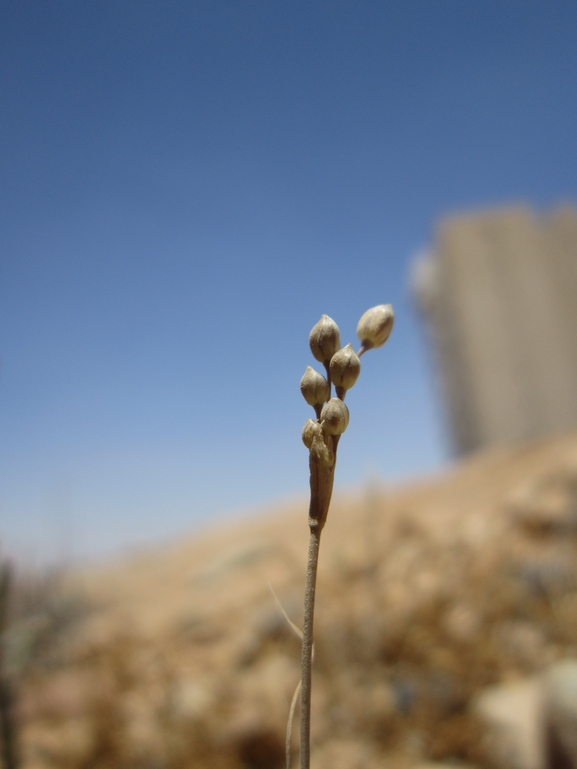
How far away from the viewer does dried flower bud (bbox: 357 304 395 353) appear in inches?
20.9

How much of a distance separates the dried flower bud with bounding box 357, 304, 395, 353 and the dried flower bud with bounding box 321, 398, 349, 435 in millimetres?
110

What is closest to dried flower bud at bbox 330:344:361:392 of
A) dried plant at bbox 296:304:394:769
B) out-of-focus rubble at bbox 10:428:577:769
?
dried plant at bbox 296:304:394:769

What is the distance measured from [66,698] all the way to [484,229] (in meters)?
16.7

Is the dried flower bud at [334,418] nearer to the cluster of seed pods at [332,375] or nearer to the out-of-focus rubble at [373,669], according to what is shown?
the cluster of seed pods at [332,375]

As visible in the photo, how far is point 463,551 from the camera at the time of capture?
3879 millimetres

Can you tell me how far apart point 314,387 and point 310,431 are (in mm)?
53

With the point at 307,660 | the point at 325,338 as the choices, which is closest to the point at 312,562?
the point at 307,660

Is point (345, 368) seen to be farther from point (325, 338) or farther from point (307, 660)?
point (307, 660)

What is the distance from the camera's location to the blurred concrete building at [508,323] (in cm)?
1559

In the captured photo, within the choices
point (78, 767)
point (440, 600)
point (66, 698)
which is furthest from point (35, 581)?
point (440, 600)

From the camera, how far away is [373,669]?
278 cm

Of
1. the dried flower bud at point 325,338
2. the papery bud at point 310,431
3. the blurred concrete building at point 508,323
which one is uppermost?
the blurred concrete building at point 508,323

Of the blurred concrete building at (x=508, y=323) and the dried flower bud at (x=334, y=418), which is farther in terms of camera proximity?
the blurred concrete building at (x=508, y=323)

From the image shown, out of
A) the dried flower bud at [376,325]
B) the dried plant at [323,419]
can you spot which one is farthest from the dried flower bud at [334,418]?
the dried flower bud at [376,325]
